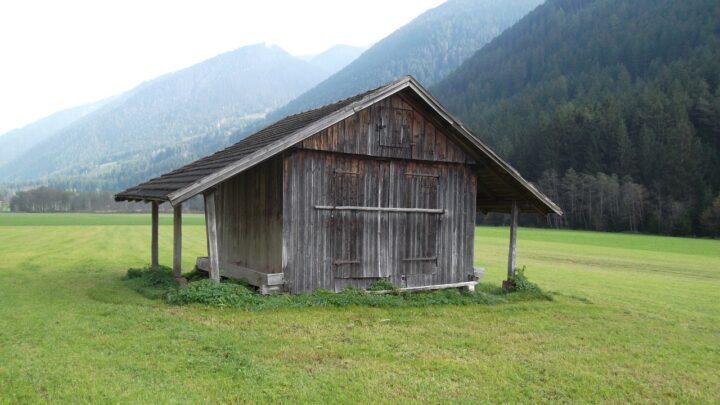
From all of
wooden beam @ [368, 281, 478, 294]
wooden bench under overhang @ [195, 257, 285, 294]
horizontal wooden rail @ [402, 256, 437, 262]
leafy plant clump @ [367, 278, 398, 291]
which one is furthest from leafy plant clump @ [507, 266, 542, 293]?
wooden bench under overhang @ [195, 257, 285, 294]

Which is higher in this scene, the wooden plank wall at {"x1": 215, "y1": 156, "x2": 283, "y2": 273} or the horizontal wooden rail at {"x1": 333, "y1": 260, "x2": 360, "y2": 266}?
the wooden plank wall at {"x1": 215, "y1": 156, "x2": 283, "y2": 273}

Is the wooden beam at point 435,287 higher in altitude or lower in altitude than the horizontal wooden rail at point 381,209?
lower

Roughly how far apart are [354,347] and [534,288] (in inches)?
355

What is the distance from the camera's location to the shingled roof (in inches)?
514

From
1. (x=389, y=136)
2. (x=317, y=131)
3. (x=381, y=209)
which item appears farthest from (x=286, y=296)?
(x=389, y=136)

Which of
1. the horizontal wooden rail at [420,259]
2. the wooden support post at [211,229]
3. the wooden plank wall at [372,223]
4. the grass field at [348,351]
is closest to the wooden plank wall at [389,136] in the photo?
the wooden plank wall at [372,223]

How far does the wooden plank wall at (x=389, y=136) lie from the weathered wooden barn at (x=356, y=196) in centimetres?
3

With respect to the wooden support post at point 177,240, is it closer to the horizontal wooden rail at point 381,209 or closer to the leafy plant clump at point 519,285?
the horizontal wooden rail at point 381,209

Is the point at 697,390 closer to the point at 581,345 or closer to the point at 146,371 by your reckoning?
the point at 581,345

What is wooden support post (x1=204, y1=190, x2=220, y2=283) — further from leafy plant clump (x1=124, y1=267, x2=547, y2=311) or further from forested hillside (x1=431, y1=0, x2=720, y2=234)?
forested hillside (x1=431, y1=0, x2=720, y2=234)

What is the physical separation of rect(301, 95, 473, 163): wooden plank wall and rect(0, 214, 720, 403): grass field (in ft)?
14.1

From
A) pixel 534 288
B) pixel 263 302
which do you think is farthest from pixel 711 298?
pixel 263 302

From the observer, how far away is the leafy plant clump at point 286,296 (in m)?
13.2

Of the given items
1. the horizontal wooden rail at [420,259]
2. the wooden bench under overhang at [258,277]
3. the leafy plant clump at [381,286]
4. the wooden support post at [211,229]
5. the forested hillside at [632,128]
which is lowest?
the leafy plant clump at [381,286]
